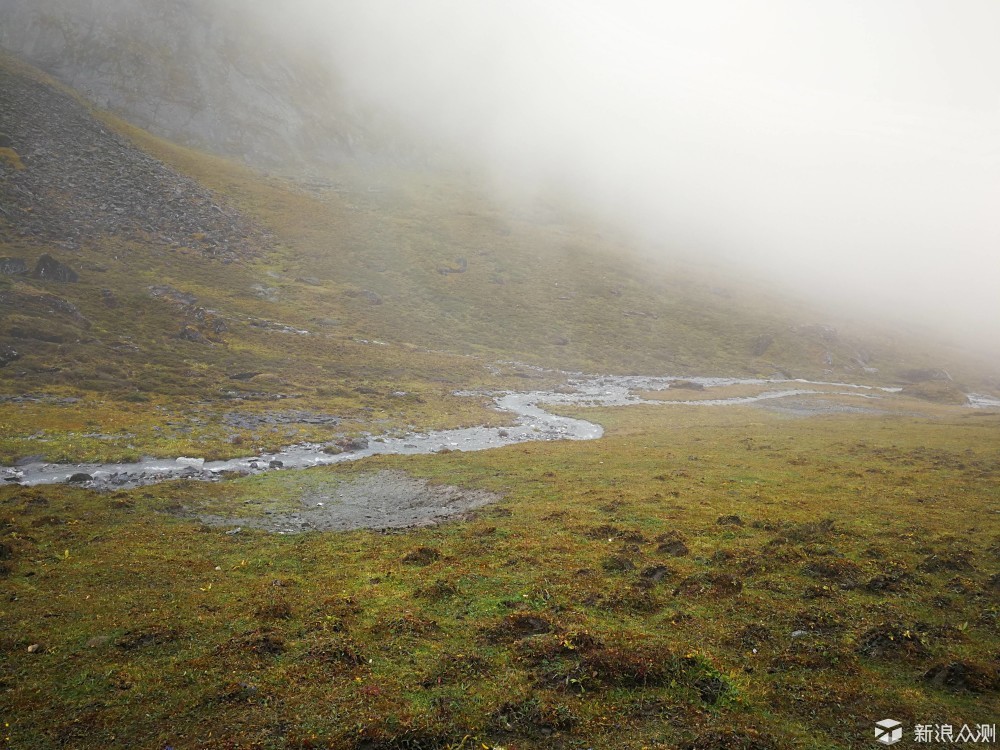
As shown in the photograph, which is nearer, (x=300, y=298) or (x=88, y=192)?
(x=88, y=192)

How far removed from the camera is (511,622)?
1620cm

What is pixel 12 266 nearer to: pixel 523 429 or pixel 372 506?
pixel 523 429

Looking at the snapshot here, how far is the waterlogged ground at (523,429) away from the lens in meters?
33.8

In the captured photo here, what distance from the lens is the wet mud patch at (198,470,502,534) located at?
2786 centimetres

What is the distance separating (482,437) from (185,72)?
6964 inches

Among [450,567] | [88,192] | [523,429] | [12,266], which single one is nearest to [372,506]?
[450,567]

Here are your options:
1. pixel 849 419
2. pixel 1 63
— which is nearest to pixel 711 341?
pixel 849 419

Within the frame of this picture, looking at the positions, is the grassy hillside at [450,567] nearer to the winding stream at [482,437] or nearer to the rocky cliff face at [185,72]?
the winding stream at [482,437]

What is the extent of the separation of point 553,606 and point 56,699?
1321 centimetres

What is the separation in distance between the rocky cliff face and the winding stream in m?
137

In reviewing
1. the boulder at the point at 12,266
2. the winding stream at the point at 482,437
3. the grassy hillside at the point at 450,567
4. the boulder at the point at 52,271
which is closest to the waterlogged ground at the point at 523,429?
the winding stream at the point at 482,437

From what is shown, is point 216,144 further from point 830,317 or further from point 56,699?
point 830,317

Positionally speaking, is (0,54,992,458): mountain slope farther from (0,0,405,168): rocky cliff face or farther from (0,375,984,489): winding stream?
(0,0,405,168): rocky cliff face

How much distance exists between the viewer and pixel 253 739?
11.5 meters
